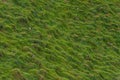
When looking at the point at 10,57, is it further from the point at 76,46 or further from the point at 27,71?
the point at 76,46

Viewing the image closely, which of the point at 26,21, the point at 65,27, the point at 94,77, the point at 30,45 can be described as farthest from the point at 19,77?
the point at 65,27

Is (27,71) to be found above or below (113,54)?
above

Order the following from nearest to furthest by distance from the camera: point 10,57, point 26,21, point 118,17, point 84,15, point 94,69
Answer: point 10,57
point 94,69
point 26,21
point 84,15
point 118,17

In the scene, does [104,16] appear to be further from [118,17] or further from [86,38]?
[86,38]

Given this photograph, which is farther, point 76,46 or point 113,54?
point 113,54

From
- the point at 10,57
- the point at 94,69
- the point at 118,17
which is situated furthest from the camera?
the point at 118,17

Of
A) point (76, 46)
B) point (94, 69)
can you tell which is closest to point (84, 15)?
point (76, 46)
